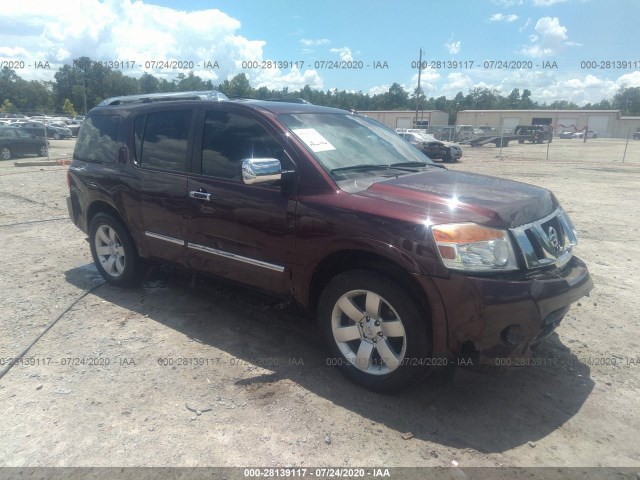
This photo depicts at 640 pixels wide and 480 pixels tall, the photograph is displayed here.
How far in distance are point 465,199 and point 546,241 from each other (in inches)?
22.3

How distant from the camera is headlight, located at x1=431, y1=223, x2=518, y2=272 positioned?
2732 mm

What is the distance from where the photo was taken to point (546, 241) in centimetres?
300

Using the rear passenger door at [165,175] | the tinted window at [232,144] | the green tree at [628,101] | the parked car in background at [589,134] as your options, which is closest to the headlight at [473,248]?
the tinted window at [232,144]

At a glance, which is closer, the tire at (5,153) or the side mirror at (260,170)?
the side mirror at (260,170)

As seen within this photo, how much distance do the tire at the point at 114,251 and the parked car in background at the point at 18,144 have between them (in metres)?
19.3

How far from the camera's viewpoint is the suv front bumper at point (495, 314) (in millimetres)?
2678

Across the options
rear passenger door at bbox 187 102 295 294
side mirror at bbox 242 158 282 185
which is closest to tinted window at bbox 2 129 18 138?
rear passenger door at bbox 187 102 295 294

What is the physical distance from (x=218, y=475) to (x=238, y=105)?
2.73 metres

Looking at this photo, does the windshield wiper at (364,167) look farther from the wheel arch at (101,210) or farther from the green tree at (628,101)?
the green tree at (628,101)

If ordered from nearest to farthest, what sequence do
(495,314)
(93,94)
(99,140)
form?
1. (495,314)
2. (99,140)
3. (93,94)

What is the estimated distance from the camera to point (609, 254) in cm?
636

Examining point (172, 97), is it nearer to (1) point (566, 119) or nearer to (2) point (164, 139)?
(2) point (164, 139)

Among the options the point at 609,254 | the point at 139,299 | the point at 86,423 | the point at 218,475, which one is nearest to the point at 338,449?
the point at 218,475

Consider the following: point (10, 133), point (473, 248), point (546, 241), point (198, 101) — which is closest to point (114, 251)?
point (198, 101)
